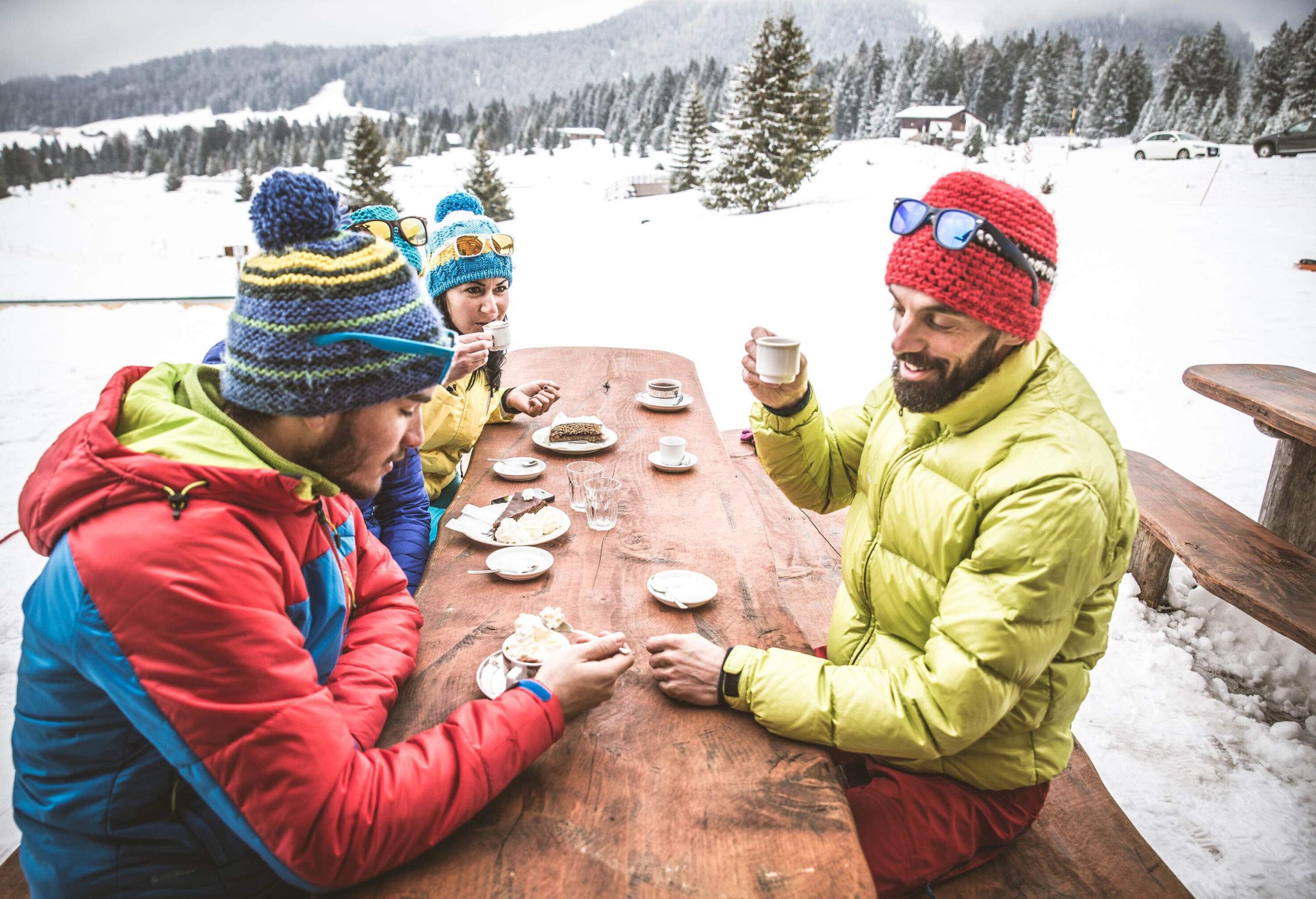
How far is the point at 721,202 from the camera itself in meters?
19.2

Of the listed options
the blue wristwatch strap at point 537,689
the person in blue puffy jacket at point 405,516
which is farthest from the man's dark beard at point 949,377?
the person in blue puffy jacket at point 405,516

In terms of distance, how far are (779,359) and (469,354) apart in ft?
4.59

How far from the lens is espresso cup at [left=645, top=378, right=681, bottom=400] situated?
360cm

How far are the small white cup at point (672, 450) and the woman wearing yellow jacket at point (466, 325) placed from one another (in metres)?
0.89

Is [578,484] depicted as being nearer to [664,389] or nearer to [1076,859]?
[664,389]

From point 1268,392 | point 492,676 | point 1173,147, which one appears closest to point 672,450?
point 492,676

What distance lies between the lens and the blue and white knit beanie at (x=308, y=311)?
1104 millimetres

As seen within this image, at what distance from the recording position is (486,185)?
23328 millimetres

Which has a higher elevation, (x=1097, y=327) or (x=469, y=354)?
(x=1097, y=327)

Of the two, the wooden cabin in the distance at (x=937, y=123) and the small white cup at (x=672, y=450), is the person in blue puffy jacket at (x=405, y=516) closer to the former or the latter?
the small white cup at (x=672, y=450)

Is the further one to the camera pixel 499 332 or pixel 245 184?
pixel 245 184

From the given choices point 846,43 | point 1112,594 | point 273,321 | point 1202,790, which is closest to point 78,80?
point 273,321

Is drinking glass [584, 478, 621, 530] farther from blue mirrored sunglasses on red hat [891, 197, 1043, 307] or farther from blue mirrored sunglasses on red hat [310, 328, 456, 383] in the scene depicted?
blue mirrored sunglasses on red hat [891, 197, 1043, 307]

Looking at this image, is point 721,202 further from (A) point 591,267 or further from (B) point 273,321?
(B) point 273,321
